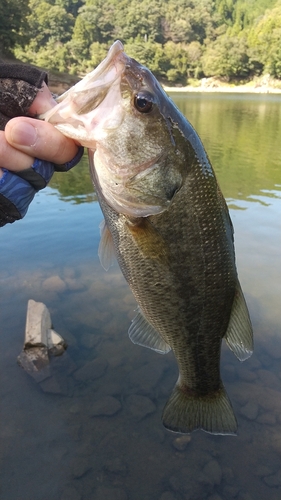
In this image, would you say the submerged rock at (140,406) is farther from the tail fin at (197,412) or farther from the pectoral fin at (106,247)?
the pectoral fin at (106,247)

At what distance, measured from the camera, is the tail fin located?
2895mm

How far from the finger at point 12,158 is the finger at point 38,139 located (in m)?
0.03

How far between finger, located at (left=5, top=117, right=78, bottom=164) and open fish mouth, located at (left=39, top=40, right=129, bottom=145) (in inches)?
2.1

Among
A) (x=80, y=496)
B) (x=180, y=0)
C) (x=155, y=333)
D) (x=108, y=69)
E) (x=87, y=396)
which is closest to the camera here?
(x=108, y=69)

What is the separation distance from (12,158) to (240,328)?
1752 millimetres

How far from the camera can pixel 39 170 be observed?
2037 millimetres

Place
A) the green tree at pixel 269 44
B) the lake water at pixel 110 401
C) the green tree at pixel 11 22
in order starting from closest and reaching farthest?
the lake water at pixel 110 401
the green tree at pixel 11 22
the green tree at pixel 269 44

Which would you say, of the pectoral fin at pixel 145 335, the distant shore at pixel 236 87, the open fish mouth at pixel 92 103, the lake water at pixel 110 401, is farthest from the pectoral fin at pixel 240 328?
the distant shore at pixel 236 87

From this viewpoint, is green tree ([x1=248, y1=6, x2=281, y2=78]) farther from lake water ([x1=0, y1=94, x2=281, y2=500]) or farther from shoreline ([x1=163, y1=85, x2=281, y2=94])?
lake water ([x1=0, y1=94, x2=281, y2=500])

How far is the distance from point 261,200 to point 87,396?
9.11 metres

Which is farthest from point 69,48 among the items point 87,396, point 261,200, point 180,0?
point 87,396

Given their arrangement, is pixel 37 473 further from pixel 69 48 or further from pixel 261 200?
pixel 69 48

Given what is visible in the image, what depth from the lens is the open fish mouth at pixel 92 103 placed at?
1902mm

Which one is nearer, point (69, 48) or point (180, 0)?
point (69, 48)
